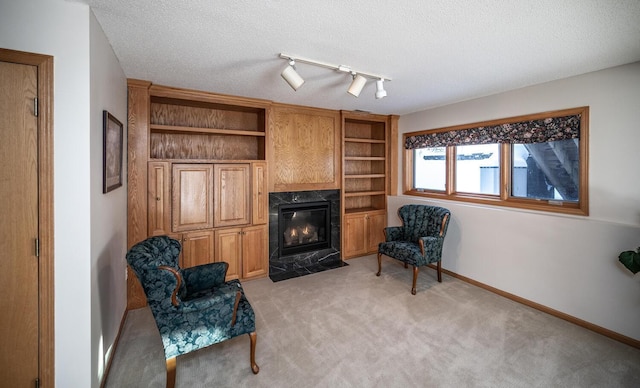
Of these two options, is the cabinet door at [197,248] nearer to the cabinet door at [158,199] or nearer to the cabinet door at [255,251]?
the cabinet door at [158,199]

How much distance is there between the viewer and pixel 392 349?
226cm

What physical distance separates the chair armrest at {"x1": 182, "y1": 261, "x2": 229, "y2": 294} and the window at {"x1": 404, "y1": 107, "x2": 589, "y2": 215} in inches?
130

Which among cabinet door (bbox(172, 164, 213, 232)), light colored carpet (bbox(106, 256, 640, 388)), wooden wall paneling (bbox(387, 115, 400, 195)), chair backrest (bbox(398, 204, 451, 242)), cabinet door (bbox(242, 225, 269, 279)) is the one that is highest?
wooden wall paneling (bbox(387, 115, 400, 195))

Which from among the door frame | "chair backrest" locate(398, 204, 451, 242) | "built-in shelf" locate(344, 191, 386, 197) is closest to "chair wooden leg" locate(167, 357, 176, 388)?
the door frame

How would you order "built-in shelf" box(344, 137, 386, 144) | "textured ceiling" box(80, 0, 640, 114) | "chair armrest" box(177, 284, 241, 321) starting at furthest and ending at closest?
"built-in shelf" box(344, 137, 386, 144) < "chair armrest" box(177, 284, 241, 321) < "textured ceiling" box(80, 0, 640, 114)

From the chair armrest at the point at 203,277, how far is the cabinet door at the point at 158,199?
1.05 metres

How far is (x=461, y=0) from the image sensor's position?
153cm

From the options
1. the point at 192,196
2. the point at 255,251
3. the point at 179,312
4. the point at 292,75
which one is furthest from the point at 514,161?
the point at 192,196

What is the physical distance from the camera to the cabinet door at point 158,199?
3.05 metres

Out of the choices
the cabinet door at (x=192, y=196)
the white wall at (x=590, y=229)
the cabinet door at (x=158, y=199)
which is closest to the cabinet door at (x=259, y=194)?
the cabinet door at (x=192, y=196)

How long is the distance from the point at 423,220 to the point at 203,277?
2926 mm

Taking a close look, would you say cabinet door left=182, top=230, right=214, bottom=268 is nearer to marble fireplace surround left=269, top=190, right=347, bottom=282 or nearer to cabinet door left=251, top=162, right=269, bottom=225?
cabinet door left=251, top=162, right=269, bottom=225

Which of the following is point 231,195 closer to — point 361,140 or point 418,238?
point 361,140

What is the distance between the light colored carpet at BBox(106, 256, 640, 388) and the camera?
1.94 metres
